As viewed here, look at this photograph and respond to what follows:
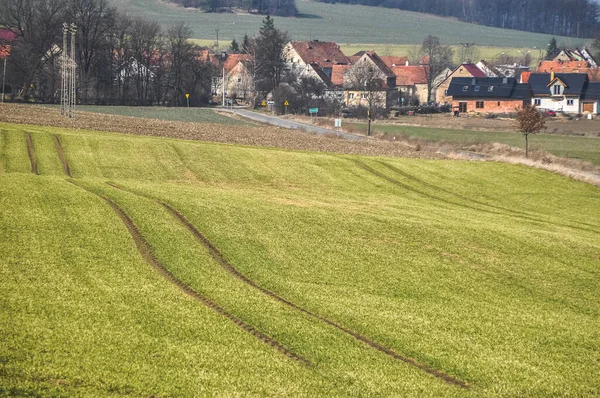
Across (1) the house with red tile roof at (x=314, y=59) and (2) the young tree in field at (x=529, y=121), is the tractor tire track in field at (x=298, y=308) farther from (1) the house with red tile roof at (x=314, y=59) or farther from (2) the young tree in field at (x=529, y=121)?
(1) the house with red tile roof at (x=314, y=59)

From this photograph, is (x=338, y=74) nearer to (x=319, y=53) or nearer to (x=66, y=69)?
(x=319, y=53)

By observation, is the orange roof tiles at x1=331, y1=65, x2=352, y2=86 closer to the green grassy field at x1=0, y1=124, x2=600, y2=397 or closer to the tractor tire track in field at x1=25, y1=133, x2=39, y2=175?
the tractor tire track in field at x1=25, y1=133, x2=39, y2=175

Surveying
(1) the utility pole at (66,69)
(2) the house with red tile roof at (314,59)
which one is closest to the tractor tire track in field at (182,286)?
(1) the utility pole at (66,69)

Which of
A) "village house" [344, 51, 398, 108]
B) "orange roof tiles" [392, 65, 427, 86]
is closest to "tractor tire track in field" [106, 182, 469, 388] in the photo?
"village house" [344, 51, 398, 108]

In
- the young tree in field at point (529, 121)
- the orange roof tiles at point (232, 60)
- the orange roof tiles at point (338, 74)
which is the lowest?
the young tree in field at point (529, 121)

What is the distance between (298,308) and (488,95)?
127945mm

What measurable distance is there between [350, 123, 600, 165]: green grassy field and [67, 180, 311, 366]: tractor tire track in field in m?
55.4

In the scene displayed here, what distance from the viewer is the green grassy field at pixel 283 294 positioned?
16.1 meters

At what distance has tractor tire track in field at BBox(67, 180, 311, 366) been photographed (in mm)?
17781

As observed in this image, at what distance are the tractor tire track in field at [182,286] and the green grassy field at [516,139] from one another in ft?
182

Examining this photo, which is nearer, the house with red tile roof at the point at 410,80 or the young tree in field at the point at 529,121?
the young tree in field at the point at 529,121

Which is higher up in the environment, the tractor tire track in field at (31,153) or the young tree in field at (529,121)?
the young tree in field at (529,121)

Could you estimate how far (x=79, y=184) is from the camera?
113 feet

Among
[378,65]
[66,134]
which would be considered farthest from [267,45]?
[66,134]
